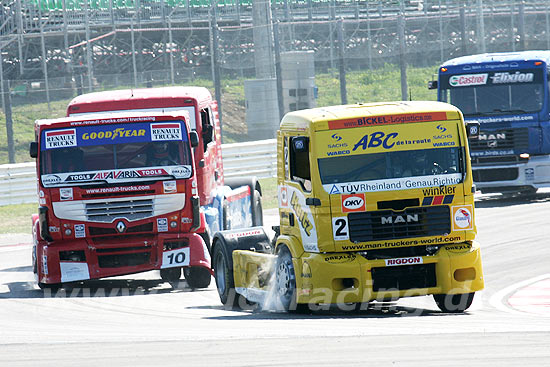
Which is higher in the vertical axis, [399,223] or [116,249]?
[399,223]

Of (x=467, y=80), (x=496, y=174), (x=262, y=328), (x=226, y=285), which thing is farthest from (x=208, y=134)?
(x=496, y=174)

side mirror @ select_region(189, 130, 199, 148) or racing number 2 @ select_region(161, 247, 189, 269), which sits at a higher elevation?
side mirror @ select_region(189, 130, 199, 148)

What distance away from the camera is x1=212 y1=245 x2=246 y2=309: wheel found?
12.1 m

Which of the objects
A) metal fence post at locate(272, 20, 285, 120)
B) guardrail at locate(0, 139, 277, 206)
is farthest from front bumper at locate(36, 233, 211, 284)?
metal fence post at locate(272, 20, 285, 120)

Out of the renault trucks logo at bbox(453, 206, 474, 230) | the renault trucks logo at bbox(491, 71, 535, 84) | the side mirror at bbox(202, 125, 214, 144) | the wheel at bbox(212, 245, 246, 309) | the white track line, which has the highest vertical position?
the renault trucks logo at bbox(491, 71, 535, 84)

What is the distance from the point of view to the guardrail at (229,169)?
24156 millimetres

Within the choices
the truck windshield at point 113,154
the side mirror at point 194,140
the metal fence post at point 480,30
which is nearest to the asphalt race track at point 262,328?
the truck windshield at point 113,154

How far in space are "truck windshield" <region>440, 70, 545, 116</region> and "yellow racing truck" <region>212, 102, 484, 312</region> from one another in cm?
1018

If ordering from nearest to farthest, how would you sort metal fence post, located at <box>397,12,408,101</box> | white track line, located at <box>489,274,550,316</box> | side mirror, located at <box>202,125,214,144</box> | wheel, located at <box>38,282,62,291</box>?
white track line, located at <box>489,274,550,316</box>
wheel, located at <box>38,282,62,291</box>
side mirror, located at <box>202,125,214,144</box>
metal fence post, located at <box>397,12,408,101</box>

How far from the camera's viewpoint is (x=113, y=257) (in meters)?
13.5

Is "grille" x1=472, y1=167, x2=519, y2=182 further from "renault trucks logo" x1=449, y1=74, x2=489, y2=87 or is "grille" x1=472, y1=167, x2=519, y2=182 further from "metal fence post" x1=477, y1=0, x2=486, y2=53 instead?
"metal fence post" x1=477, y1=0, x2=486, y2=53

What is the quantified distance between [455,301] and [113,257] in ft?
16.4

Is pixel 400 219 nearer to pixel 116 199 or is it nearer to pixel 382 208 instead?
pixel 382 208

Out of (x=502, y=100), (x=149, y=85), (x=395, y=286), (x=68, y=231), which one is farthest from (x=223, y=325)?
(x=149, y=85)
